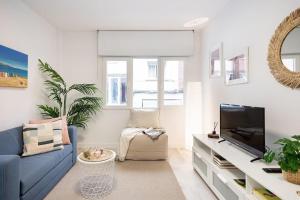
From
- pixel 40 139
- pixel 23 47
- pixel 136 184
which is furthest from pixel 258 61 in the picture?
pixel 23 47

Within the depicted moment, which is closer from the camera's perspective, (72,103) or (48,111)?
(48,111)

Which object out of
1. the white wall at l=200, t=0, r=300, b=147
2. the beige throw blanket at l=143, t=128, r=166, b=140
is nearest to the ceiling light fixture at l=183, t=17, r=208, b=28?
the white wall at l=200, t=0, r=300, b=147

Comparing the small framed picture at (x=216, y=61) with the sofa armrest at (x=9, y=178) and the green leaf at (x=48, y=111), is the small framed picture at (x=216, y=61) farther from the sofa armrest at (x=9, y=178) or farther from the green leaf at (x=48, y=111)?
the sofa armrest at (x=9, y=178)

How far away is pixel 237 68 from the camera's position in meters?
2.79

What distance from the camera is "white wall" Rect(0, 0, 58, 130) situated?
2641mm

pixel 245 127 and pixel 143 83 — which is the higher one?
pixel 143 83

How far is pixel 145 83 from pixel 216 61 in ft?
5.17

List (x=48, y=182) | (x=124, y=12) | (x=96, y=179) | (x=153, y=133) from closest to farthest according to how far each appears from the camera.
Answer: (x=48, y=182) → (x=96, y=179) → (x=124, y=12) → (x=153, y=133)

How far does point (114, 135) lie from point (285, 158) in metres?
3.45

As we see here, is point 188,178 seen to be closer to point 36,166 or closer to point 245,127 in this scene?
point 245,127

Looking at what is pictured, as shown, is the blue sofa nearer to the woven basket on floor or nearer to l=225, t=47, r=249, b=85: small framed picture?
the woven basket on floor

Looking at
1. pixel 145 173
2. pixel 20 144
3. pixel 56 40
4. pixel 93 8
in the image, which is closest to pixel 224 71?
pixel 145 173

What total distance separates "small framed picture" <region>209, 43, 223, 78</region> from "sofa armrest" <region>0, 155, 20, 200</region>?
2.96m

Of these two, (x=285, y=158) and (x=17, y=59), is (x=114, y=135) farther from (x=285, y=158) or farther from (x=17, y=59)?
(x=285, y=158)
